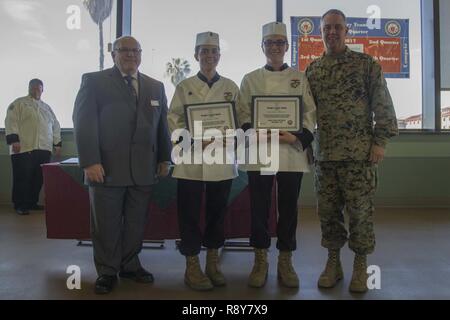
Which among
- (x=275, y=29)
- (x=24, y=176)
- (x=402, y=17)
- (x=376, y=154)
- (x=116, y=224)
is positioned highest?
(x=402, y=17)

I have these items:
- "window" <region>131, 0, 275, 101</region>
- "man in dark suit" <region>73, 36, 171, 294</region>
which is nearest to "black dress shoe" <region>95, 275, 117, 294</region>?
"man in dark suit" <region>73, 36, 171, 294</region>

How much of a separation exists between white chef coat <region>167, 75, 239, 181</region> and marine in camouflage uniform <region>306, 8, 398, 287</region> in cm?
A: 55

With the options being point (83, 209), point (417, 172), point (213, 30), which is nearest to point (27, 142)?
point (83, 209)

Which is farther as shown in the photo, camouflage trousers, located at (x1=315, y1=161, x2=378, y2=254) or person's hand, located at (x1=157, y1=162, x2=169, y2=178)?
person's hand, located at (x1=157, y1=162, x2=169, y2=178)

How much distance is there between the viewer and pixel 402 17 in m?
5.53

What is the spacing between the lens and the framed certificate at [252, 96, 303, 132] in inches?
91.4

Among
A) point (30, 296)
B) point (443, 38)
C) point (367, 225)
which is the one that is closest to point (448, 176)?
point (443, 38)

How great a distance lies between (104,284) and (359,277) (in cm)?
152

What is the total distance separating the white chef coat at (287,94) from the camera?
2.35 m

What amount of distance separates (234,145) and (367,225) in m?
0.92

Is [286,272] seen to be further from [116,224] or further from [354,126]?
[116,224]

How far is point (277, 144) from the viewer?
2.35 m

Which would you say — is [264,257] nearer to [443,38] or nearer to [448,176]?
[448,176]

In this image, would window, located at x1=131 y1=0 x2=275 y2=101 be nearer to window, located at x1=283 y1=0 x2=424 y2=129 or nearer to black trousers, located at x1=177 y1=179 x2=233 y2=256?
window, located at x1=283 y1=0 x2=424 y2=129
